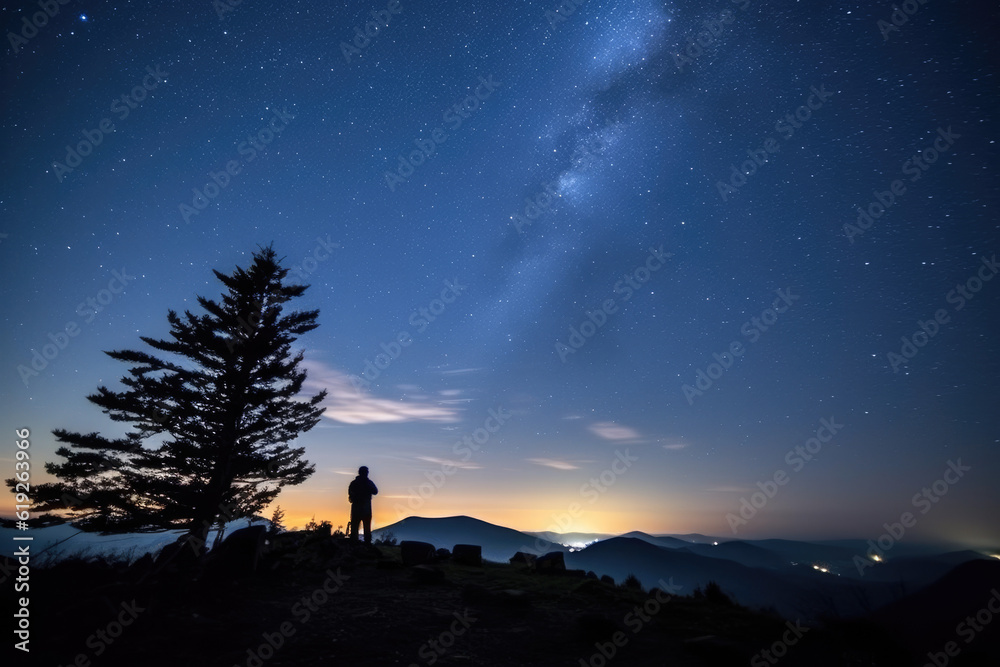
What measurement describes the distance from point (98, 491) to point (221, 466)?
4.74 metres

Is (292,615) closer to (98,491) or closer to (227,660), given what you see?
(227,660)

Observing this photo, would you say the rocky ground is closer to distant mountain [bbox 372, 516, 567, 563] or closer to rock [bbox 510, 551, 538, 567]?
rock [bbox 510, 551, 538, 567]

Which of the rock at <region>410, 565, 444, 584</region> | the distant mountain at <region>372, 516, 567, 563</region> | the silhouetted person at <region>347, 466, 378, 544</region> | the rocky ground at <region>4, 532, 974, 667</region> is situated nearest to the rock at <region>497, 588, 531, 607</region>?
the rocky ground at <region>4, 532, 974, 667</region>

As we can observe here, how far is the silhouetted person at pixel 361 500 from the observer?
12867mm

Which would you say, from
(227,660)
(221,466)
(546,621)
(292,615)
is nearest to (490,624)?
(546,621)

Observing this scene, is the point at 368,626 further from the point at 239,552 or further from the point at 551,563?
the point at 551,563

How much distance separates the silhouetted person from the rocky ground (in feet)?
14.3

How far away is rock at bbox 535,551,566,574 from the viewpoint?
469 inches

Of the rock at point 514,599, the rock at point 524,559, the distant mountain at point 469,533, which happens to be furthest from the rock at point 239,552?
the distant mountain at point 469,533

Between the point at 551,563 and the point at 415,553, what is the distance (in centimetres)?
406

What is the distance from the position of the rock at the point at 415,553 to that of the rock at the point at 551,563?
3.26m

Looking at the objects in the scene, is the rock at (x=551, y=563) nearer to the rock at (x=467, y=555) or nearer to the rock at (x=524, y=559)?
the rock at (x=524, y=559)

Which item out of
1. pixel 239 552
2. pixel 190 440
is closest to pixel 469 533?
pixel 190 440

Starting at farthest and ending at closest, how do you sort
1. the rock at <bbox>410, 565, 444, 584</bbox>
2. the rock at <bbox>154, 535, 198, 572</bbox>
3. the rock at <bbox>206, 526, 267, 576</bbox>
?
the rock at <bbox>410, 565, 444, 584</bbox>, the rock at <bbox>206, 526, 267, 576</bbox>, the rock at <bbox>154, 535, 198, 572</bbox>
